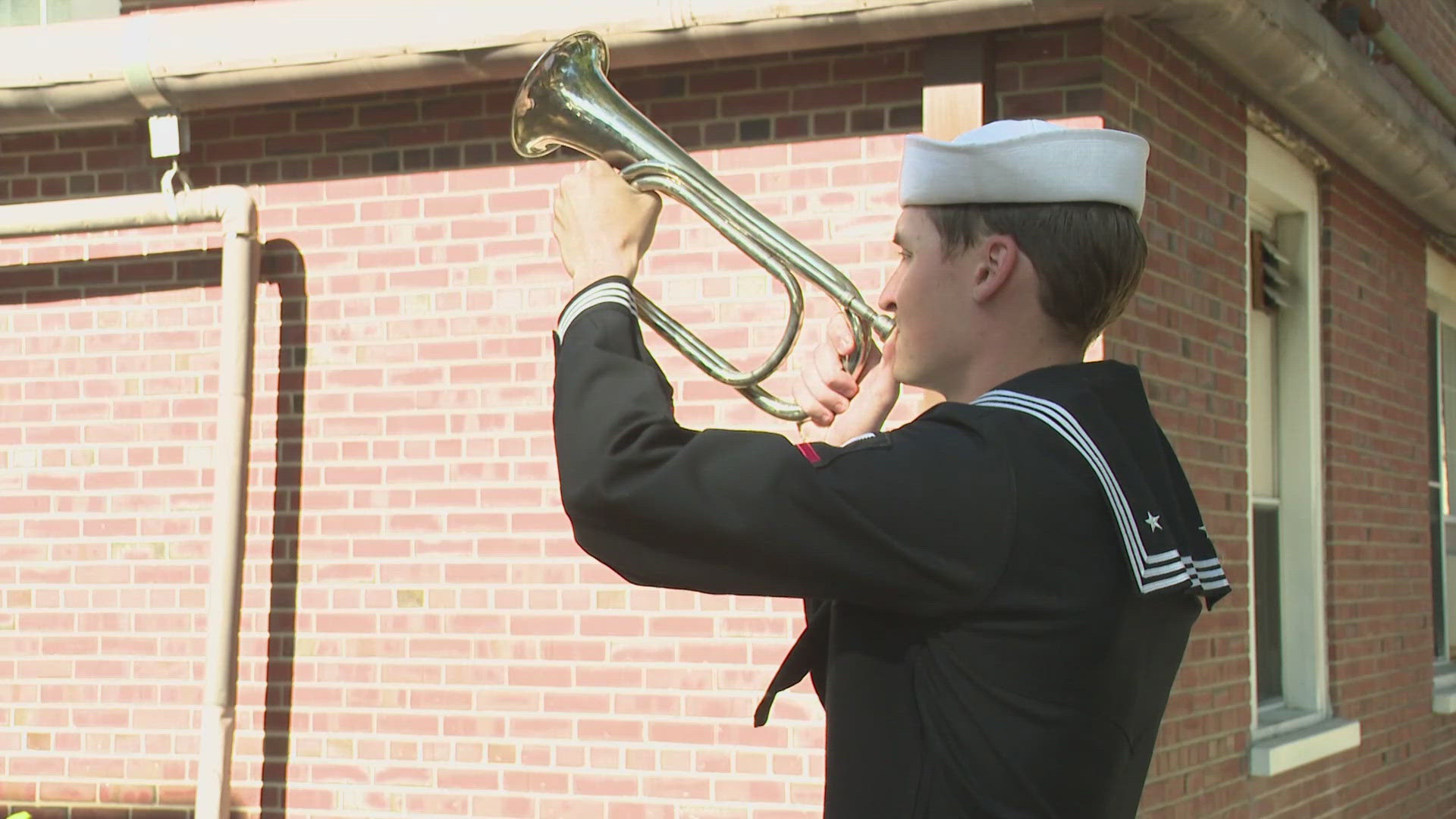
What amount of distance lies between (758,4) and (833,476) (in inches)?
124

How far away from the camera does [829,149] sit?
4.77m

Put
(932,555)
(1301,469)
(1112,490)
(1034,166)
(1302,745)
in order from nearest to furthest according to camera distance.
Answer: (932,555), (1112,490), (1034,166), (1302,745), (1301,469)

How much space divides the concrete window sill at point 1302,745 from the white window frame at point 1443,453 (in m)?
1.73

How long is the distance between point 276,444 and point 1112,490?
3883 mm

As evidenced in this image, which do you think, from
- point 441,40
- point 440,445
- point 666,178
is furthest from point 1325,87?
point 666,178

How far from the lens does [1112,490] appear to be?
169 centimetres

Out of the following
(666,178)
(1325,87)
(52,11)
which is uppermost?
(52,11)

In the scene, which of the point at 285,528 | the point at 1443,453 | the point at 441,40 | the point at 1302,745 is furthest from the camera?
the point at 1443,453

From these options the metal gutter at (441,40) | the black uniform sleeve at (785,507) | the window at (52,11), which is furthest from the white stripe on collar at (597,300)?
the window at (52,11)

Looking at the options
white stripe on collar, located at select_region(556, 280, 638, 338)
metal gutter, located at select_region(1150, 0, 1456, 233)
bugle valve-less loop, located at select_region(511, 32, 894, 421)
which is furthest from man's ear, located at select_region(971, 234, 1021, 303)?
metal gutter, located at select_region(1150, 0, 1456, 233)

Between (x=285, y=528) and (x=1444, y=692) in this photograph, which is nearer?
(x=285, y=528)

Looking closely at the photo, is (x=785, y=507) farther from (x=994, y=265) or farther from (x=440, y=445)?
(x=440, y=445)

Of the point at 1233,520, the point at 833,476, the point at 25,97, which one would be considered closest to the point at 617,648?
the point at 1233,520

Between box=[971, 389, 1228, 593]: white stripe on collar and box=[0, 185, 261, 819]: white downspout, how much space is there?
3.67 m
